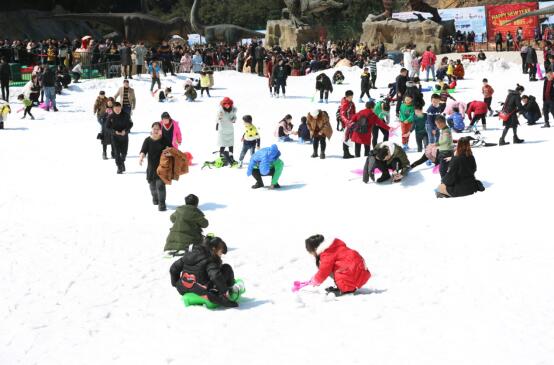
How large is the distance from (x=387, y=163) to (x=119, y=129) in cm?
513

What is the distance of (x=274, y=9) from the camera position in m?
71.6

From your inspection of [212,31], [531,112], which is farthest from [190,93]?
[212,31]

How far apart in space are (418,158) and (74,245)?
7.18m

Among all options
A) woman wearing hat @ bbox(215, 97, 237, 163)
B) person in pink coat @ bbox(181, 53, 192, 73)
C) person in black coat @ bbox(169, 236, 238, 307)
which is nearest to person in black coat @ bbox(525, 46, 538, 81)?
person in pink coat @ bbox(181, 53, 192, 73)

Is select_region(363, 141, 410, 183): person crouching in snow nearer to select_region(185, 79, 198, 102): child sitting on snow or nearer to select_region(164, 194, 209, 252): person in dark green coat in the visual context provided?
select_region(164, 194, 209, 252): person in dark green coat

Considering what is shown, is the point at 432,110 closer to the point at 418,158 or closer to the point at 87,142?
the point at 418,158

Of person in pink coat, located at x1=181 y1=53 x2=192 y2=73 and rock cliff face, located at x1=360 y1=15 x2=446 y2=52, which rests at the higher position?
rock cliff face, located at x1=360 y1=15 x2=446 y2=52

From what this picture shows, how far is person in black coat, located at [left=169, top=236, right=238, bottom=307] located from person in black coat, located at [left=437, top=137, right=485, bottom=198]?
17.1ft

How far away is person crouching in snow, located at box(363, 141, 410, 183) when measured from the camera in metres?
14.4

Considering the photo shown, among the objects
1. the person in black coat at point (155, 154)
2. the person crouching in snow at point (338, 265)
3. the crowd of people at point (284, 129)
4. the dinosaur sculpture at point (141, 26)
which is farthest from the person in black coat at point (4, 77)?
the dinosaur sculpture at point (141, 26)

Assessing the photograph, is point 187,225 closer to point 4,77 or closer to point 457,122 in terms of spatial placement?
point 457,122

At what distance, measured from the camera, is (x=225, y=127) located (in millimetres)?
16844

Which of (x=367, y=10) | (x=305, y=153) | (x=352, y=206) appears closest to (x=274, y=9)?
(x=367, y=10)

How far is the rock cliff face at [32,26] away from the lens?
162 feet
